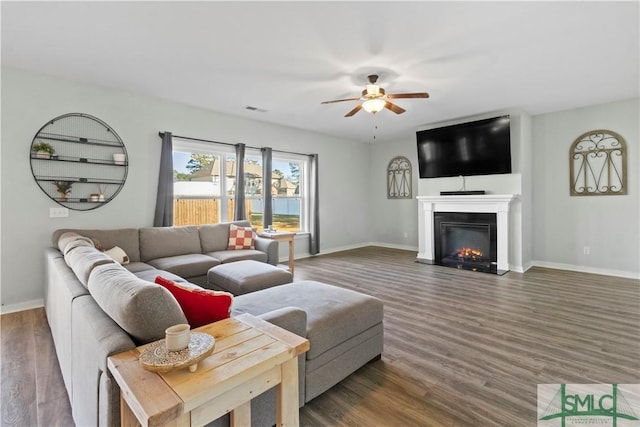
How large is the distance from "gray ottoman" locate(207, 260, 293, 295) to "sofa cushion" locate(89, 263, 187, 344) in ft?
5.53

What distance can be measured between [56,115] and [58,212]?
1.14m

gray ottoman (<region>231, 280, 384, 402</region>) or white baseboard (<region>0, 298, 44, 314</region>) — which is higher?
gray ottoman (<region>231, 280, 384, 402</region>)

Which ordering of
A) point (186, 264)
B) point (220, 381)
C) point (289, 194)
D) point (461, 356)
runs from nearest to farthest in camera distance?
point (220, 381), point (461, 356), point (186, 264), point (289, 194)

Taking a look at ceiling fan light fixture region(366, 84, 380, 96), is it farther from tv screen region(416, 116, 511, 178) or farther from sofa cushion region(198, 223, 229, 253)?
sofa cushion region(198, 223, 229, 253)

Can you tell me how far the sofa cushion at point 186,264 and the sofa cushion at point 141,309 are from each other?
2.25m

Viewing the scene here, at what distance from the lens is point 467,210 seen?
17.4 ft

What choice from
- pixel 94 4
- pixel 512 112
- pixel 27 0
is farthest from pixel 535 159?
pixel 27 0

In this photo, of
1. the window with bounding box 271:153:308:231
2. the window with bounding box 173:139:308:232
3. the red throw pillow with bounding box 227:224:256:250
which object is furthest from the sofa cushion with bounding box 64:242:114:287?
the window with bounding box 271:153:308:231

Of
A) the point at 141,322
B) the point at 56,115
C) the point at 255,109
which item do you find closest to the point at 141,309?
the point at 141,322

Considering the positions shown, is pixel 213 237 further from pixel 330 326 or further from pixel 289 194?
pixel 330 326

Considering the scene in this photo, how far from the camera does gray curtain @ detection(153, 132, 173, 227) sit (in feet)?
14.2

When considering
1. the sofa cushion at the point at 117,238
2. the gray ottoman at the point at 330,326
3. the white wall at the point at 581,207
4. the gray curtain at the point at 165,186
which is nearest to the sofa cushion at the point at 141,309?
the gray ottoman at the point at 330,326

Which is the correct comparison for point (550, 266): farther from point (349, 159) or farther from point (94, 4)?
point (94, 4)

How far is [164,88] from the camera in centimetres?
394
